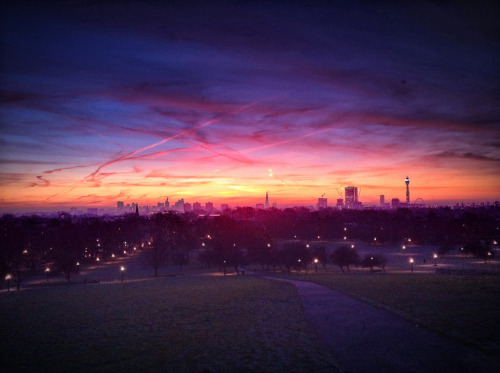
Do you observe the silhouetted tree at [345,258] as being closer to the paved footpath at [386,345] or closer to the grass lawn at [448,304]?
the grass lawn at [448,304]

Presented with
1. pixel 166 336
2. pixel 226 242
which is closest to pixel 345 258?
pixel 226 242

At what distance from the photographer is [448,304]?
19547 millimetres

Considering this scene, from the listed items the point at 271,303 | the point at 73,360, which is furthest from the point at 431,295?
the point at 73,360

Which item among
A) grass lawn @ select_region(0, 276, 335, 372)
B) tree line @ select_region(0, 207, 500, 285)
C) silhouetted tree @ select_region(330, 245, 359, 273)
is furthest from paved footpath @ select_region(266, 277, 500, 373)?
tree line @ select_region(0, 207, 500, 285)

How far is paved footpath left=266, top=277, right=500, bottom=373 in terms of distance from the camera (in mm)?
10891

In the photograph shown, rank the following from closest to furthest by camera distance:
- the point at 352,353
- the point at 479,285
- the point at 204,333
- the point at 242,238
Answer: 1. the point at 352,353
2. the point at 204,333
3. the point at 479,285
4. the point at 242,238

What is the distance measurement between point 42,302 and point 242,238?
172 feet

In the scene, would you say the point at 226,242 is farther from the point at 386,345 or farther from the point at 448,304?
the point at 386,345

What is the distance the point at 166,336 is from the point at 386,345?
371 inches

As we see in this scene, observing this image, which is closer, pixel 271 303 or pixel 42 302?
pixel 271 303

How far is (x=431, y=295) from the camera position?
22.5 metres

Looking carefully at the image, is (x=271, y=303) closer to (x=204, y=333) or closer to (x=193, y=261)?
(x=204, y=333)

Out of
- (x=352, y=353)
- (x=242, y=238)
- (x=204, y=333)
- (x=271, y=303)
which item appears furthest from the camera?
(x=242, y=238)

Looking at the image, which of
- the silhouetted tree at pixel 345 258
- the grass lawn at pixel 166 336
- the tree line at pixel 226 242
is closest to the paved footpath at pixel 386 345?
the grass lawn at pixel 166 336
